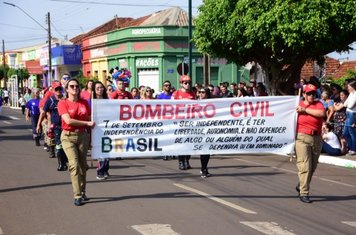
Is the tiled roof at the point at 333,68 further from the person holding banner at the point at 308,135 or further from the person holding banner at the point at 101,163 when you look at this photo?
the person holding banner at the point at 308,135

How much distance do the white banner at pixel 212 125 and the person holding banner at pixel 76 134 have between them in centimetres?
79

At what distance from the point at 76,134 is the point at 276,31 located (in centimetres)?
1030

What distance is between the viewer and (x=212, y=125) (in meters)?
9.21

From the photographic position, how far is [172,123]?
30.0 feet

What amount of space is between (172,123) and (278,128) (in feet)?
5.64

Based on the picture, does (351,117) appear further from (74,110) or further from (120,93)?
(74,110)

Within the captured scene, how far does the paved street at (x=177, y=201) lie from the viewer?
7.03 m

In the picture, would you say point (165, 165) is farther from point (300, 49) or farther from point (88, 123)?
point (300, 49)

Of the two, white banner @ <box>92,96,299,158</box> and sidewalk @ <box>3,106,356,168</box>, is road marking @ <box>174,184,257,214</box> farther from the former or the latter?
sidewalk @ <box>3,106,356,168</box>

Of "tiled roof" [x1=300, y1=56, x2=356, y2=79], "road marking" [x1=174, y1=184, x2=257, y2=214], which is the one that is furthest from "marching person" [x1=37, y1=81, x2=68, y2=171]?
"tiled roof" [x1=300, y1=56, x2=356, y2=79]

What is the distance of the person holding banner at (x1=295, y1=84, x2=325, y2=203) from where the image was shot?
334 inches

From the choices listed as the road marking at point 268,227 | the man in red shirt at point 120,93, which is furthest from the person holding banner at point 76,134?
the man in red shirt at point 120,93

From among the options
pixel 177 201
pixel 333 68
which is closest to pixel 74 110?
pixel 177 201

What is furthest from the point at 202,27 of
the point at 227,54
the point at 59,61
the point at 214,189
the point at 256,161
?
the point at 59,61
